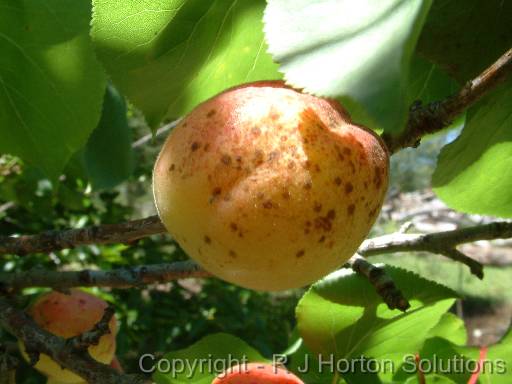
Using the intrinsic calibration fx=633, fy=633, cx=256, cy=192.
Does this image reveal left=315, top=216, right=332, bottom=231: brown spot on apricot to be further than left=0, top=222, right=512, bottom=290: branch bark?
No

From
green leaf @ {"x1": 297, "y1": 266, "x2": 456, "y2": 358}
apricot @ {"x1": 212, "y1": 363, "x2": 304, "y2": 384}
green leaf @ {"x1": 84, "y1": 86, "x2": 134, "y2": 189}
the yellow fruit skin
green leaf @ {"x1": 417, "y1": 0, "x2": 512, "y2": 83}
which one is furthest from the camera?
green leaf @ {"x1": 84, "y1": 86, "x2": 134, "y2": 189}

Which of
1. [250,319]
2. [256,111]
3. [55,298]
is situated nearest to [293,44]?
[256,111]

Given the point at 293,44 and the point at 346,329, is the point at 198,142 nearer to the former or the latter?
the point at 293,44

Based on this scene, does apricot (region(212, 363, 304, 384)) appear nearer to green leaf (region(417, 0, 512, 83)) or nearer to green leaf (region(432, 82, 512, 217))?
green leaf (region(432, 82, 512, 217))

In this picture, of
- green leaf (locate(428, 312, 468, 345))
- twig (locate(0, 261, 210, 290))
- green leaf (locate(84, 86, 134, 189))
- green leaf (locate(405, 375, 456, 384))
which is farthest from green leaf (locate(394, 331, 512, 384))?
green leaf (locate(84, 86, 134, 189))

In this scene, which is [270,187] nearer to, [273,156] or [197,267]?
[273,156]

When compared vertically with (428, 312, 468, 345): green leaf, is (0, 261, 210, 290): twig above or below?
above

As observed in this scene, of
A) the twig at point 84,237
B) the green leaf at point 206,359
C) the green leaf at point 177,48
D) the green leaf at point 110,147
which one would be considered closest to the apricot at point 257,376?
the green leaf at point 206,359
